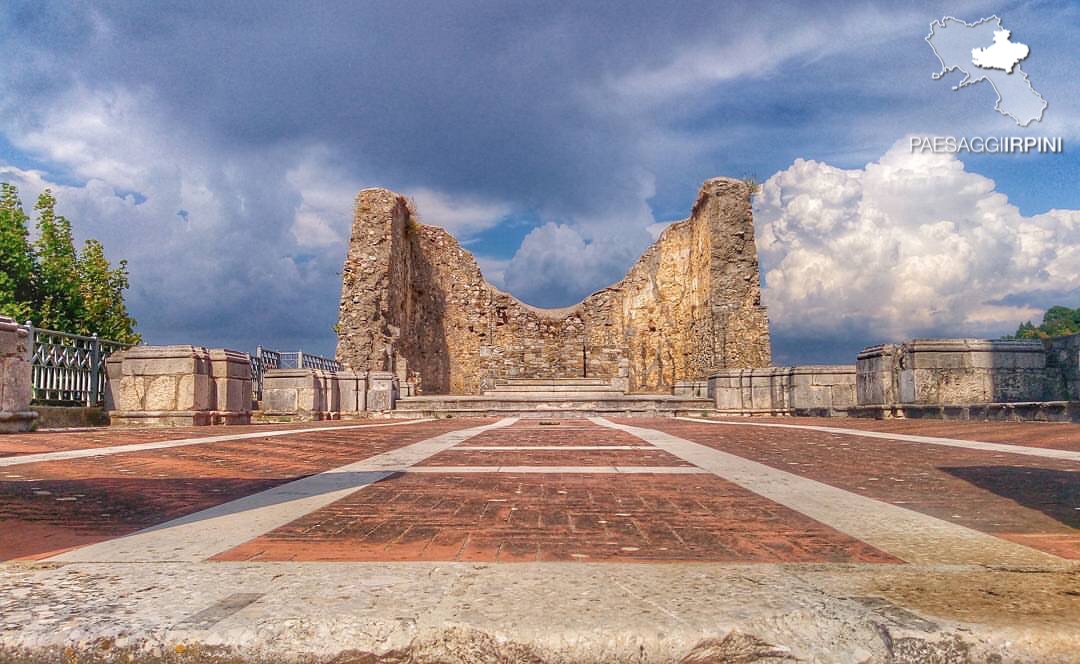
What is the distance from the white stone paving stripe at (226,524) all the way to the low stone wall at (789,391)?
11.8m

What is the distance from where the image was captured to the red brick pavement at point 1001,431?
6461 mm

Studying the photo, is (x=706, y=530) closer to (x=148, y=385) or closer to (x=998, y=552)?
(x=998, y=552)

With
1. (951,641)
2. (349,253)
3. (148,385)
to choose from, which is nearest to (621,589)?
(951,641)

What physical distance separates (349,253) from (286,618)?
2154 cm

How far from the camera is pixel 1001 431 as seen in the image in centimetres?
781

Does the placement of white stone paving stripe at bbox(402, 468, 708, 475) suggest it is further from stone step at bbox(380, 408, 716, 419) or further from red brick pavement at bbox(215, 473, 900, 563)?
stone step at bbox(380, 408, 716, 419)

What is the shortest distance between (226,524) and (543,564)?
1.57 m

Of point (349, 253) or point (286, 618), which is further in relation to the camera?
point (349, 253)

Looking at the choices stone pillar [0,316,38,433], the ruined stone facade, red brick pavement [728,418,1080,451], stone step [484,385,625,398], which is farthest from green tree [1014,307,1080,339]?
stone pillar [0,316,38,433]

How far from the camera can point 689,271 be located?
86.4 feet

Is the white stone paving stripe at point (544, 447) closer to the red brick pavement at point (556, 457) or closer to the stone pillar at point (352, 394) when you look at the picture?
the red brick pavement at point (556, 457)

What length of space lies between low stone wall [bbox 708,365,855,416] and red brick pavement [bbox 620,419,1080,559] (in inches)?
308

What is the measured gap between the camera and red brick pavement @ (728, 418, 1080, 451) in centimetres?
646

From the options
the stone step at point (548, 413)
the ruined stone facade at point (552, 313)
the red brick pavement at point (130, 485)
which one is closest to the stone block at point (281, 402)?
the stone step at point (548, 413)
